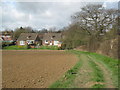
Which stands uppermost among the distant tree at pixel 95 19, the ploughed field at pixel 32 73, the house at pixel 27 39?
the distant tree at pixel 95 19

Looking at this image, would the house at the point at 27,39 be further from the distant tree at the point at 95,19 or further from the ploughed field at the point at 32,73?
the ploughed field at the point at 32,73

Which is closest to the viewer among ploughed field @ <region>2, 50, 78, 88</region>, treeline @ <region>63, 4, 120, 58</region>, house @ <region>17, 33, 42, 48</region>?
ploughed field @ <region>2, 50, 78, 88</region>

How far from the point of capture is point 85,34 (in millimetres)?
36375

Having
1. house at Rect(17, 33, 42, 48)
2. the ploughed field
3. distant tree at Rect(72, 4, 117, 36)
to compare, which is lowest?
the ploughed field

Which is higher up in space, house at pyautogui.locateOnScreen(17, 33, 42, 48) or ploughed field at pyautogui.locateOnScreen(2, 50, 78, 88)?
house at pyautogui.locateOnScreen(17, 33, 42, 48)

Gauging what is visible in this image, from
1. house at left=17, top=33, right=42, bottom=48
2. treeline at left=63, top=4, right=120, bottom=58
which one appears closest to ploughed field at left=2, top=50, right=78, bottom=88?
treeline at left=63, top=4, right=120, bottom=58

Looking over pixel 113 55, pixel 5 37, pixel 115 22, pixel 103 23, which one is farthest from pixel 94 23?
pixel 5 37

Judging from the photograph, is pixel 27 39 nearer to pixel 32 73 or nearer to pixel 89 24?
pixel 89 24

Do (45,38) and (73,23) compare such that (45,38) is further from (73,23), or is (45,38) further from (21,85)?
(21,85)

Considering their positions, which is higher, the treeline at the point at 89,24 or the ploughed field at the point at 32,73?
the treeline at the point at 89,24

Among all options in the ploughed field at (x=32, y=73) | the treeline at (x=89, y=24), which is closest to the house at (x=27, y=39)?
the treeline at (x=89, y=24)


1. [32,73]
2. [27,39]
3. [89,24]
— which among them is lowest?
[32,73]

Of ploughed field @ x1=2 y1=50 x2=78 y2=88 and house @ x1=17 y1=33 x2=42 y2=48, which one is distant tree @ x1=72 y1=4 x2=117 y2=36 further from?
house @ x1=17 y1=33 x2=42 y2=48

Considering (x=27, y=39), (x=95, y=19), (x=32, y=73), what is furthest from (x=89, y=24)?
(x=27, y=39)
